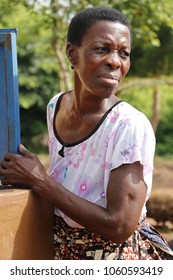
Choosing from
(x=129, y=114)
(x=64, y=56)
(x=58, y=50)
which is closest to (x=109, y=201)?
(x=129, y=114)

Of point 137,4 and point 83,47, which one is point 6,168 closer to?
point 83,47

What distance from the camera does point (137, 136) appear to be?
2.31 meters

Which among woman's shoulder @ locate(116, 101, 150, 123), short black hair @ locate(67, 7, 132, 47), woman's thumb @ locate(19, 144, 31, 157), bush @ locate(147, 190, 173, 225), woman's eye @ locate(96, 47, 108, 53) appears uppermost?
short black hair @ locate(67, 7, 132, 47)

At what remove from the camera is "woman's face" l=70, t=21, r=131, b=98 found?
236cm

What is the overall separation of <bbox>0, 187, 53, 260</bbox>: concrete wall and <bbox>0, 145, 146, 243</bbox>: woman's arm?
79mm

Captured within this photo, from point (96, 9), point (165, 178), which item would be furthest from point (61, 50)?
point (96, 9)

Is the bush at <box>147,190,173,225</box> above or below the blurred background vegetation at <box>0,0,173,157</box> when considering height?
below

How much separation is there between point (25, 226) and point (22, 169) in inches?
8.8

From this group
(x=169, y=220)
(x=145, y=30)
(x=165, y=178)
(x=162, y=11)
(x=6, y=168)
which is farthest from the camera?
(x=165, y=178)

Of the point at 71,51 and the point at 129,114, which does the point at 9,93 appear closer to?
the point at 71,51

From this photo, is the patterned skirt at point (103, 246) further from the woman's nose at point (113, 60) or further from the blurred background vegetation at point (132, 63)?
the blurred background vegetation at point (132, 63)

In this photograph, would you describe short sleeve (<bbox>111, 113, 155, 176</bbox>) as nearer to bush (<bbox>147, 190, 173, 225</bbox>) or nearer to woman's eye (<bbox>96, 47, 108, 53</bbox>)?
woman's eye (<bbox>96, 47, 108, 53</bbox>)

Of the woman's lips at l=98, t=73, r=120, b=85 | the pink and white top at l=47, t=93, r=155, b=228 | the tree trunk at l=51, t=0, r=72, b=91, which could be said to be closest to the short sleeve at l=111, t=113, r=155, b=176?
the pink and white top at l=47, t=93, r=155, b=228
